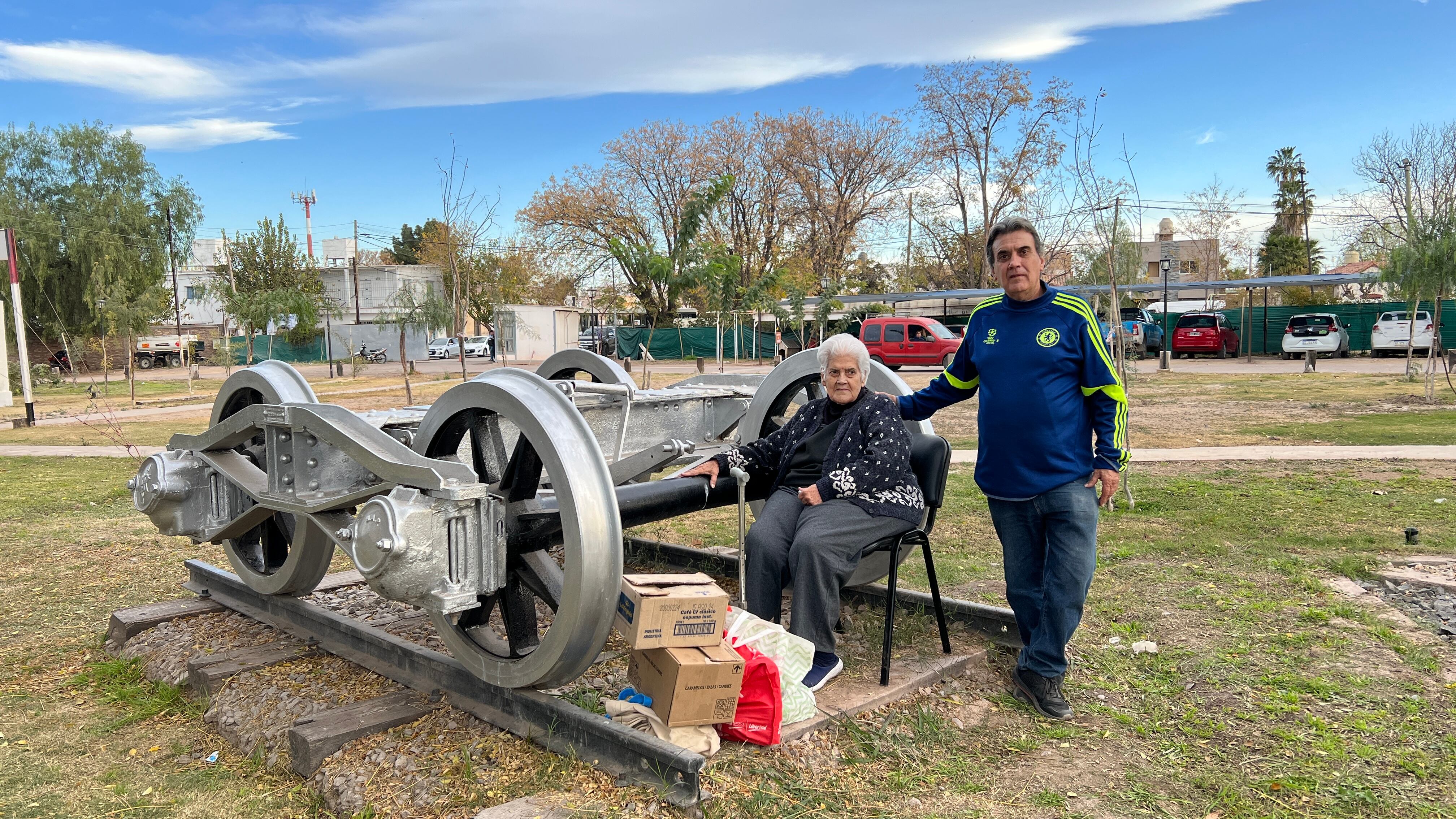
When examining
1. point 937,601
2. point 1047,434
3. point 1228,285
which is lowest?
point 937,601

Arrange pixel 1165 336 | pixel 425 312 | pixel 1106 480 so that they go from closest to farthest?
pixel 1106 480, pixel 1165 336, pixel 425 312

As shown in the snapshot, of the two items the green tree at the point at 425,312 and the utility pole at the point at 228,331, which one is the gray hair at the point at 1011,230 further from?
the green tree at the point at 425,312

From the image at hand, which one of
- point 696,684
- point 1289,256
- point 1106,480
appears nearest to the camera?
point 696,684

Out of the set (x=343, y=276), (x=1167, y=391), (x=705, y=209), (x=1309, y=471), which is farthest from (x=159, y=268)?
(x=1309, y=471)

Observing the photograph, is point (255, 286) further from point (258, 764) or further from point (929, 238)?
point (258, 764)

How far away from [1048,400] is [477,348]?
1852 inches

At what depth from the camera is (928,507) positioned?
420cm

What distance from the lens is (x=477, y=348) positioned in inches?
1912

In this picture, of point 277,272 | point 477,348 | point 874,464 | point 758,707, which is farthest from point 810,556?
point 277,272

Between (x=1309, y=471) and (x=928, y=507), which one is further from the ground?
(x=928, y=507)

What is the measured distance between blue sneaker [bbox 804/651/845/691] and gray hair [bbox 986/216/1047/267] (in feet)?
5.29

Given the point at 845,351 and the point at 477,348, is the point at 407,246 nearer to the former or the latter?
the point at 477,348

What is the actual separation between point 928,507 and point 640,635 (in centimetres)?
162

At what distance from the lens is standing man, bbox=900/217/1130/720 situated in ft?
11.9
